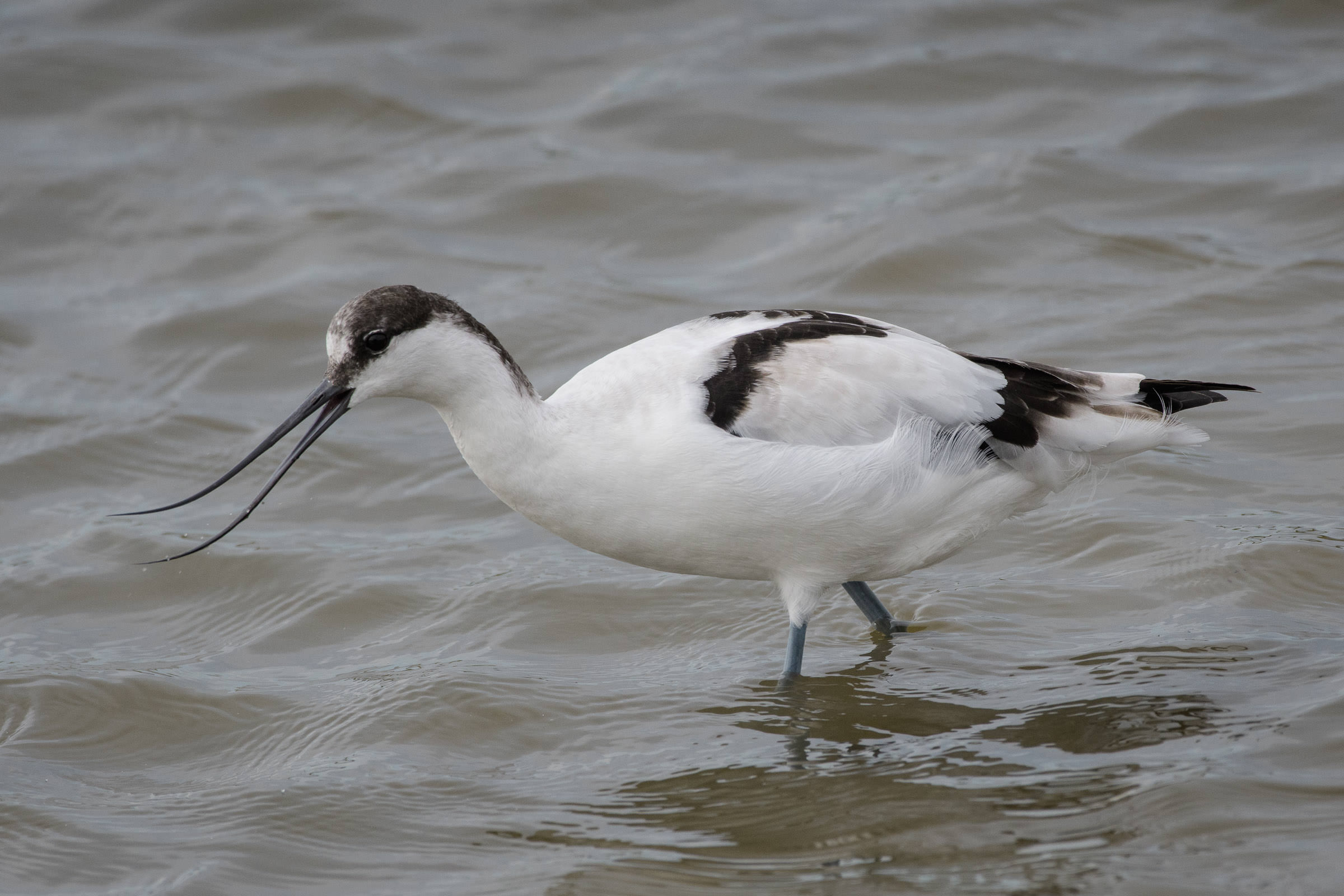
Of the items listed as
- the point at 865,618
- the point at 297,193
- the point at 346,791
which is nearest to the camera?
the point at 346,791

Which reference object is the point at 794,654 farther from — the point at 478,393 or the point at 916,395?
the point at 478,393

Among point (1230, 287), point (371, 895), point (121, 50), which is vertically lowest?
point (371, 895)

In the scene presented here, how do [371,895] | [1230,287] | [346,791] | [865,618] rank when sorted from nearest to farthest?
[371,895]
[346,791]
[865,618]
[1230,287]

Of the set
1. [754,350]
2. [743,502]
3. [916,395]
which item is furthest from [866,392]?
[743,502]

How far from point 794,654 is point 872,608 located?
0.72m

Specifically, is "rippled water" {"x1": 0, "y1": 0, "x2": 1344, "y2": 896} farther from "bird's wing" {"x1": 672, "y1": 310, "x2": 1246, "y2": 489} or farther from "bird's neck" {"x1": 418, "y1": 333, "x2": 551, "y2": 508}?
"bird's neck" {"x1": 418, "y1": 333, "x2": 551, "y2": 508}

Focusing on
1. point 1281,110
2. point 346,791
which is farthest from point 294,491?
point 1281,110

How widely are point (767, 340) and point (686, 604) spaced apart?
6.37 feet

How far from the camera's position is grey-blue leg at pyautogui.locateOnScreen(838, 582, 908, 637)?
22.8ft

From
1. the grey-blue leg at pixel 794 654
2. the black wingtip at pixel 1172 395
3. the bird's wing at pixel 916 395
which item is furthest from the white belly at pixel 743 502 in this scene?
the black wingtip at pixel 1172 395

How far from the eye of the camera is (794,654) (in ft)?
21.1

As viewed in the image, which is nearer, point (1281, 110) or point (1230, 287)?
point (1230, 287)

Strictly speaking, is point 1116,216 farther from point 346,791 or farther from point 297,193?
point 346,791

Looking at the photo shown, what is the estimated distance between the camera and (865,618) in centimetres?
731
